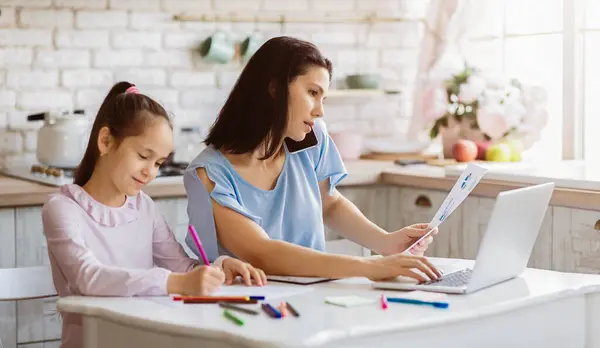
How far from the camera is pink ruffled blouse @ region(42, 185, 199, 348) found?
200 cm

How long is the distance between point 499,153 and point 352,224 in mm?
1516

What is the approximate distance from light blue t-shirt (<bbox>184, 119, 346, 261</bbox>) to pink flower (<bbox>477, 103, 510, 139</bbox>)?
1.48 metres

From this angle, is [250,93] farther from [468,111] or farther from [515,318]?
[468,111]

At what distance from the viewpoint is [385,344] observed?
1725 millimetres

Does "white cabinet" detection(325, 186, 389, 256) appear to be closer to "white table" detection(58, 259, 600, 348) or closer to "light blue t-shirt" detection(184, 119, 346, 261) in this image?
"light blue t-shirt" detection(184, 119, 346, 261)

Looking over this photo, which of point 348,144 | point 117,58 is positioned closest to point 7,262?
point 117,58

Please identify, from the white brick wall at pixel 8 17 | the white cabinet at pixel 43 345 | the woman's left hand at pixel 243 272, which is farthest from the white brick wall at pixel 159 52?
the woman's left hand at pixel 243 272

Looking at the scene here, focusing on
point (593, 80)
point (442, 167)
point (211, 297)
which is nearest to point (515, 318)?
point (211, 297)

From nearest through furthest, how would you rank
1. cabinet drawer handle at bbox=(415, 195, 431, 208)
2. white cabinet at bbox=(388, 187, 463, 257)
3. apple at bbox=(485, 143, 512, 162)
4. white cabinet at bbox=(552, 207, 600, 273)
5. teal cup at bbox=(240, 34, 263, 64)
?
white cabinet at bbox=(552, 207, 600, 273) < white cabinet at bbox=(388, 187, 463, 257) < cabinet drawer handle at bbox=(415, 195, 431, 208) < apple at bbox=(485, 143, 512, 162) < teal cup at bbox=(240, 34, 263, 64)

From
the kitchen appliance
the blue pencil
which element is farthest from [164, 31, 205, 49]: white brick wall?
the blue pencil

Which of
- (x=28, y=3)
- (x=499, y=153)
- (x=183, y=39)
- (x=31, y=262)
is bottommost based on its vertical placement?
(x=31, y=262)

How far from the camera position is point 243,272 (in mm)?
2141

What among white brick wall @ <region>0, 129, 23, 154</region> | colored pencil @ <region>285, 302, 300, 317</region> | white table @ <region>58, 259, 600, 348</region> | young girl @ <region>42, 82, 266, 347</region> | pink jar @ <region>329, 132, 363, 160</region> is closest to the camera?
white table @ <region>58, 259, 600, 348</region>

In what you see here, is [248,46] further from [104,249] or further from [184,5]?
[104,249]
